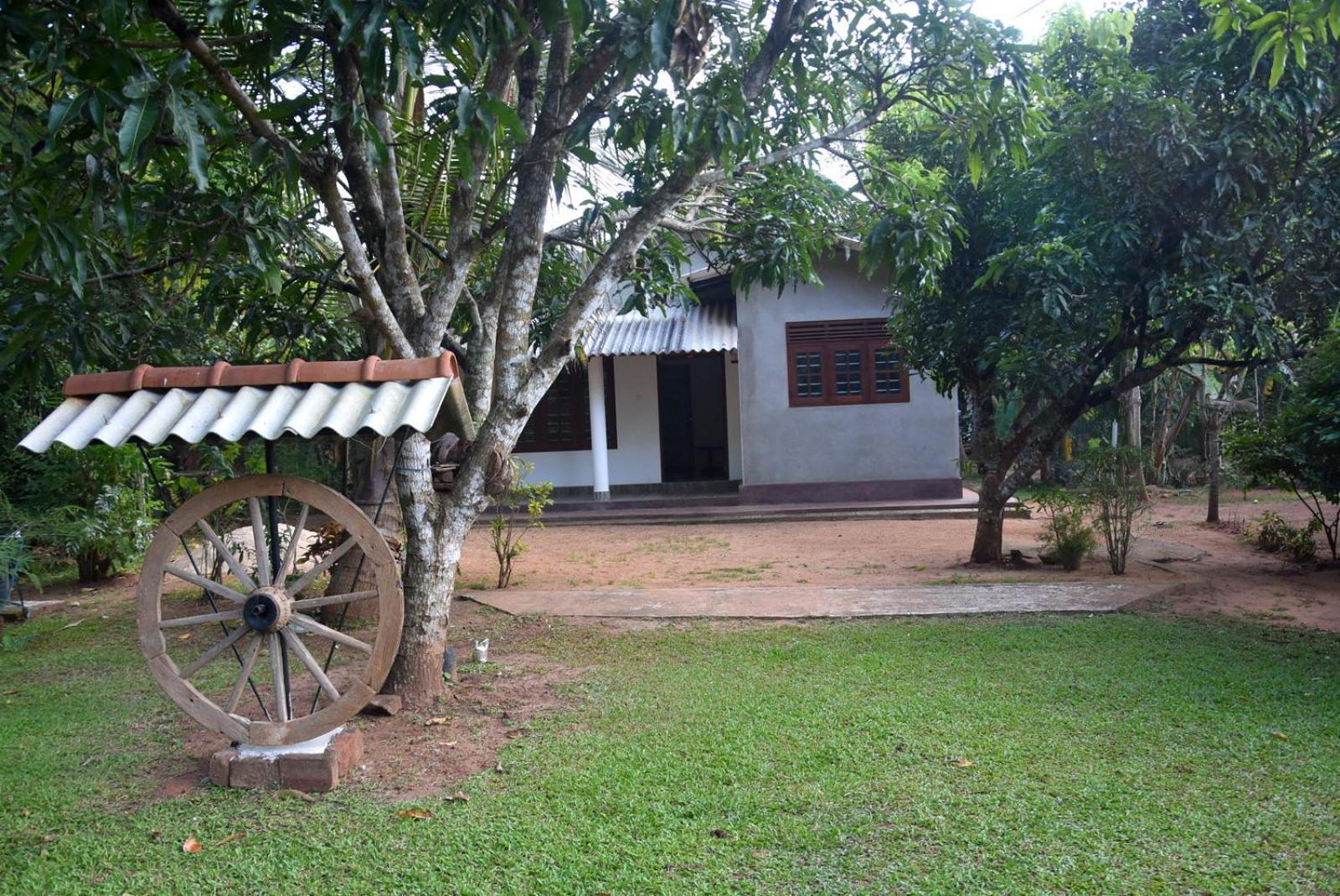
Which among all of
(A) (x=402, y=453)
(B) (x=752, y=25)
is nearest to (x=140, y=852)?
(A) (x=402, y=453)

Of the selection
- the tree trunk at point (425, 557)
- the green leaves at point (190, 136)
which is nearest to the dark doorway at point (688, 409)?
the tree trunk at point (425, 557)

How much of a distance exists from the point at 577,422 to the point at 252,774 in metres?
13.4

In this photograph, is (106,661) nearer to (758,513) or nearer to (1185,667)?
(1185,667)

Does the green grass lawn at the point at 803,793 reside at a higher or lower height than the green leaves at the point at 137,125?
Answer: lower

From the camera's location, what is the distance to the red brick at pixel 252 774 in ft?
14.3

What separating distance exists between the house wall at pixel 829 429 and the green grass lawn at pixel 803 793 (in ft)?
30.8

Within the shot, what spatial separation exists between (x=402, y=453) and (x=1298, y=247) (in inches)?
274

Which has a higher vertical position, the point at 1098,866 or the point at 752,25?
the point at 752,25

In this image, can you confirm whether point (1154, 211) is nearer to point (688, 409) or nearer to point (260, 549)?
point (260, 549)

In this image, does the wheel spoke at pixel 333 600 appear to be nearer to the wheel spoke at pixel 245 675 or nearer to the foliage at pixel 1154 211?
the wheel spoke at pixel 245 675

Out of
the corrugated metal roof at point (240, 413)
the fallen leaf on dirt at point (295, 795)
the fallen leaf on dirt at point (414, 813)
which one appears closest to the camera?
the corrugated metal roof at point (240, 413)

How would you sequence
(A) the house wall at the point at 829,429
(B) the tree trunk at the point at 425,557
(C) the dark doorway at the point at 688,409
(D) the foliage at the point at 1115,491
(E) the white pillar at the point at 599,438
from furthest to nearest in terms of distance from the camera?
1. (C) the dark doorway at the point at 688,409
2. (E) the white pillar at the point at 599,438
3. (A) the house wall at the point at 829,429
4. (D) the foliage at the point at 1115,491
5. (B) the tree trunk at the point at 425,557

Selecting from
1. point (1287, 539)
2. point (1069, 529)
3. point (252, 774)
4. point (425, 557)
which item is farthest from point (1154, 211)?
point (252, 774)

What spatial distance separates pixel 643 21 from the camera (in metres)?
5.43
